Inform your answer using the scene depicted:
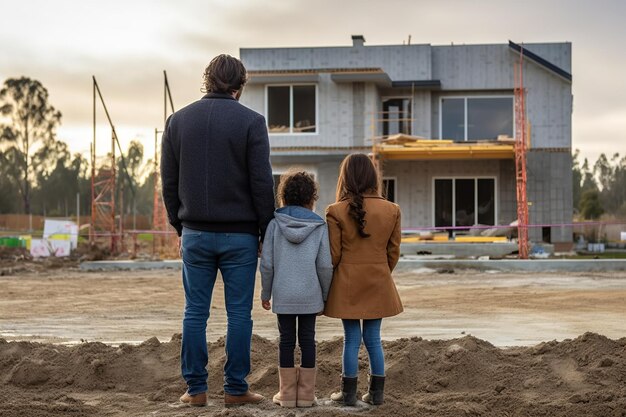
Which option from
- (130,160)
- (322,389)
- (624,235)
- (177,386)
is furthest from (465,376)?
(130,160)

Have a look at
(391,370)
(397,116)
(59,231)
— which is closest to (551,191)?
(397,116)

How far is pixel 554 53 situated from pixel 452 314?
17504 millimetres

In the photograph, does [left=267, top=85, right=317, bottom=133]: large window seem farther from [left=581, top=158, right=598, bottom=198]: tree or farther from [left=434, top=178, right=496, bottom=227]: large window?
[left=581, top=158, right=598, bottom=198]: tree

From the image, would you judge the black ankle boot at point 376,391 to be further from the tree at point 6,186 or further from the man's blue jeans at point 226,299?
the tree at point 6,186

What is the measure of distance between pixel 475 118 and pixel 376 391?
2193 cm

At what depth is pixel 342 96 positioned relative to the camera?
1005 inches

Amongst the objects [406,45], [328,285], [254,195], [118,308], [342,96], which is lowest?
[118,308]

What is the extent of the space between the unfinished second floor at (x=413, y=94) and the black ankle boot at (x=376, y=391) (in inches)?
809

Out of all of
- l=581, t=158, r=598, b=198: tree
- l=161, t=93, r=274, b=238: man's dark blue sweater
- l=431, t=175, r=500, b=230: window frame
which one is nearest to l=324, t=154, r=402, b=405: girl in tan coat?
l=161, t=93, r=274, b=238: man's dark blue sweater

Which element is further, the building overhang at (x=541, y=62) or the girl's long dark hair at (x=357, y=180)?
the building overhang at (x=541, y=62)

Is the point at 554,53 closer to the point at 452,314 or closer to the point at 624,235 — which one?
the point at 624,235

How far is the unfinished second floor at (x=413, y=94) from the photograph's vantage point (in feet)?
83.8

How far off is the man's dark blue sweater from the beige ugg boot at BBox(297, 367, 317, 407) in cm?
89

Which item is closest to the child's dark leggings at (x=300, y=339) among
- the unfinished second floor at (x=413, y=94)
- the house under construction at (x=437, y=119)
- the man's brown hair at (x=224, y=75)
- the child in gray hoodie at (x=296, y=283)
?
the child in gray hoodie at (x=296, y=283)
